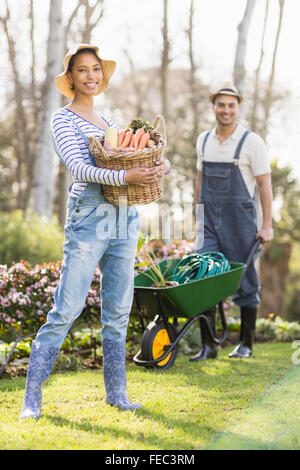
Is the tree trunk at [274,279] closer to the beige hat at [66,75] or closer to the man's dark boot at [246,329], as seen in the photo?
the man's dark boot at [246,329]

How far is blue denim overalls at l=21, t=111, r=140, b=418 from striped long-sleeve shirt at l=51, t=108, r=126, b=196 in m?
0.04

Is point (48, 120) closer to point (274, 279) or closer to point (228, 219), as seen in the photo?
point (228, 219)

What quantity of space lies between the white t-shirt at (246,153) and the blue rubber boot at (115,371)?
2236mm

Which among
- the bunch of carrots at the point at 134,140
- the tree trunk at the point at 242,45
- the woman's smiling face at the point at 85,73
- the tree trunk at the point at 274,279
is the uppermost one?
the tree trunk at the point at 242,45

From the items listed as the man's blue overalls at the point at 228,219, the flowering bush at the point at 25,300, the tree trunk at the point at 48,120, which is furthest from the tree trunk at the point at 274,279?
the flowering bush at the point at 25,300

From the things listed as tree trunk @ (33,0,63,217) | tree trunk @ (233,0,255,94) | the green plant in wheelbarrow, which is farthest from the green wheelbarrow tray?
tree trunk @ (33,0,63,217)

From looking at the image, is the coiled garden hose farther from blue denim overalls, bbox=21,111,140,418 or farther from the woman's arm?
the woman's arm

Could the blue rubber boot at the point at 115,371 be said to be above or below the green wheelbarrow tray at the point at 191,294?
below

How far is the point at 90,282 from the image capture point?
327 cm

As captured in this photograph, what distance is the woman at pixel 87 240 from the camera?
10.4 ft

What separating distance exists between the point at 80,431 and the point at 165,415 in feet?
1.86

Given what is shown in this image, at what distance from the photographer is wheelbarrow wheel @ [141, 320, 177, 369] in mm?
4465

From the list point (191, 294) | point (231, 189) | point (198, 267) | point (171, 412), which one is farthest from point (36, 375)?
point (231, 189)
